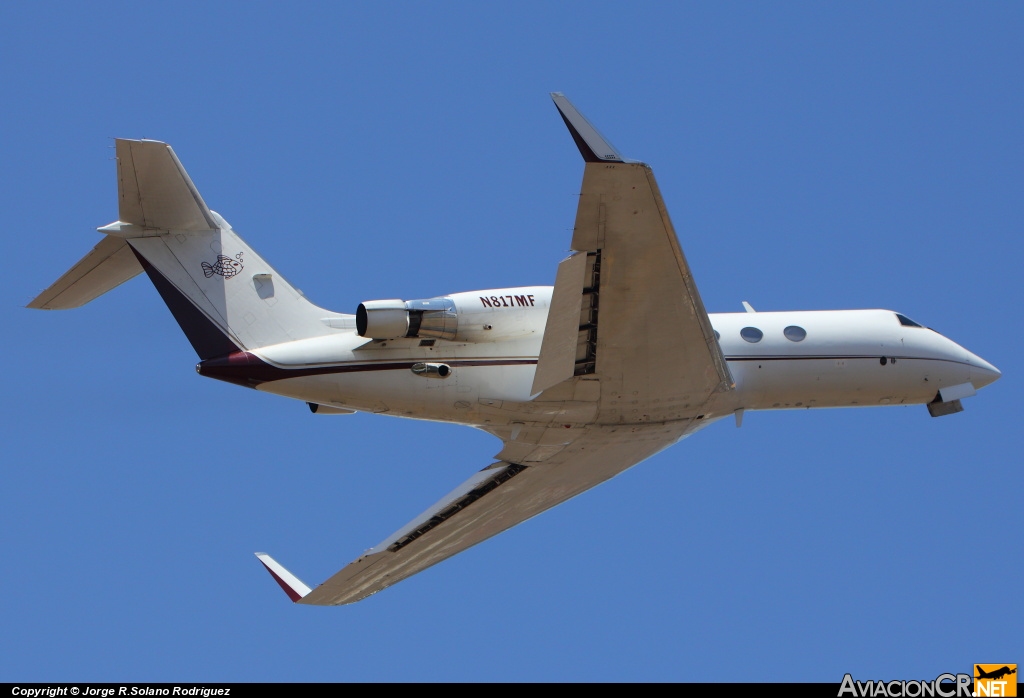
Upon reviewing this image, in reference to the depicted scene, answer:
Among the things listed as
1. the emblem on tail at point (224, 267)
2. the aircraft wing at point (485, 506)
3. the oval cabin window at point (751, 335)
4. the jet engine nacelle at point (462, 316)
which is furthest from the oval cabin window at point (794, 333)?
the emblem on tail at point (224, 267)

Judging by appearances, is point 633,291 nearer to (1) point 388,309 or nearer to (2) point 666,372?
(2) point 666,372

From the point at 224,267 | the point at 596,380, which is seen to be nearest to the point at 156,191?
the point at 224,267

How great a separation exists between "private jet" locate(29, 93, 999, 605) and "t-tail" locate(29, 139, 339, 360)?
0.08 feet

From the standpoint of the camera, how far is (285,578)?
27.1 m

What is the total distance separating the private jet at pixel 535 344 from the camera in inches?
779

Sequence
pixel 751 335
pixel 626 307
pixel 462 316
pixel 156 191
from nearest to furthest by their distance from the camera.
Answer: pixel 626 307 < pixel 462 316 < pixel 156 191 < pixel 751 335

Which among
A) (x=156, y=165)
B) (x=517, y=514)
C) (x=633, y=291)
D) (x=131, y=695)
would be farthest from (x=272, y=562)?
(x=633, y=291)

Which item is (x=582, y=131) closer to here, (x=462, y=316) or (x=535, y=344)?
(x=462, y=316)

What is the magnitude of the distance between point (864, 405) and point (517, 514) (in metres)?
6.66

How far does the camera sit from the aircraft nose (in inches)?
984

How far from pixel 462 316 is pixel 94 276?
19.2ft

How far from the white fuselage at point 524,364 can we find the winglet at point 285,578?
21.6ft

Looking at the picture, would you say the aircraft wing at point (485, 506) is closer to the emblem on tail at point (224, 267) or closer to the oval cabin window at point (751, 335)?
the oval cabin window at point (751, 335)

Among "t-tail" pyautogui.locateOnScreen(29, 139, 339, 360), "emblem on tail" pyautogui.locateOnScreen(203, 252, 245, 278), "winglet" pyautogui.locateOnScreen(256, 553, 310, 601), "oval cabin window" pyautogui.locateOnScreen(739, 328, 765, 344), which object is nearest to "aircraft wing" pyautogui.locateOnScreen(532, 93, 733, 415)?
"oval cabin window" pyautogui.locateOnScreen(739, 328, 765, 344)
